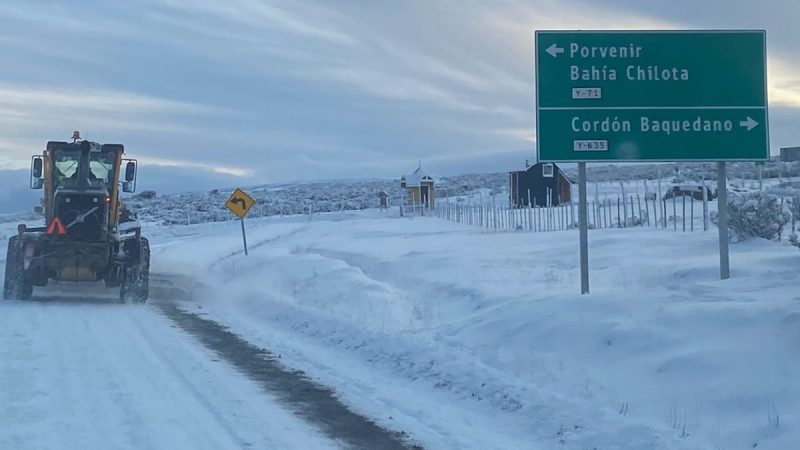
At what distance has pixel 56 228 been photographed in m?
20.5

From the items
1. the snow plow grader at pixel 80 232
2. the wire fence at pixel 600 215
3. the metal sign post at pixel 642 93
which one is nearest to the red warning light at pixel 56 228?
the snow plow grader at pixel 80 232

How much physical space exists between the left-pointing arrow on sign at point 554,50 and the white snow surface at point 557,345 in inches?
148

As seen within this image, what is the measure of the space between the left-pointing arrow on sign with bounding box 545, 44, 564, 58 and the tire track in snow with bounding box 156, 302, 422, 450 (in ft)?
20.9

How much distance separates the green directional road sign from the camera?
15273 millimetres

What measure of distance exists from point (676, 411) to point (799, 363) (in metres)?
1.41

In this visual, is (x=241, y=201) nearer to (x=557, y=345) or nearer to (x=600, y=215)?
(x=600, y=215)

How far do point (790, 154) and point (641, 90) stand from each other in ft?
7.97

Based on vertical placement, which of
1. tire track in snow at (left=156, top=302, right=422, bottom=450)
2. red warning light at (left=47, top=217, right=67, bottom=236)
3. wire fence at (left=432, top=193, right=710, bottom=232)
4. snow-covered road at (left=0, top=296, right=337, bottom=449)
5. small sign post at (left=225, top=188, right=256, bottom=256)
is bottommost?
tire track in snow at (left=156, top=302, right=422, bottom=450)

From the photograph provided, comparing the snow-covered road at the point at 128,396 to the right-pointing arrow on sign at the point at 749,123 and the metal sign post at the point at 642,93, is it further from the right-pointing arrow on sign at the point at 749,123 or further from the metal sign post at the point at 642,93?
the right-pointing arrow on sign at the point at 749,123

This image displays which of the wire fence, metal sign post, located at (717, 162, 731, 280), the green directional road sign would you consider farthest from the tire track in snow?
the wire fence

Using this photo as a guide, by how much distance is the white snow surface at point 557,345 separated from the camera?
27.5 feet

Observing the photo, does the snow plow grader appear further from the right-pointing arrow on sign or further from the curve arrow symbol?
the right-pointing arrow on sign

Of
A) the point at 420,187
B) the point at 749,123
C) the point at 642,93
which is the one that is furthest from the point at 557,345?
the point at 420,187

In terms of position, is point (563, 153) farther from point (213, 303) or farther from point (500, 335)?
point (213, 303)
